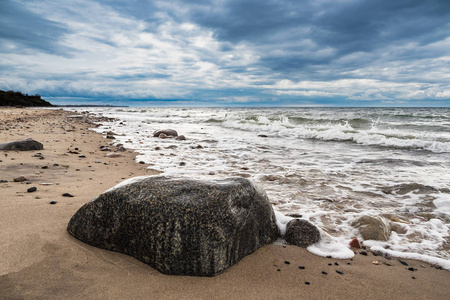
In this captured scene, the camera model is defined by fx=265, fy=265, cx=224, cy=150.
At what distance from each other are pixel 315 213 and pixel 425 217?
141 cm

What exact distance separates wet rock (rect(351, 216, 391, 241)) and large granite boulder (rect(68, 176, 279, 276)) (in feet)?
4.09

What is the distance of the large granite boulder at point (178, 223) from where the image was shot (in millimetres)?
2055

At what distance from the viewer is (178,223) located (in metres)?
2.08

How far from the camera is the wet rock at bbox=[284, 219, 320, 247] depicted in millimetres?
2699

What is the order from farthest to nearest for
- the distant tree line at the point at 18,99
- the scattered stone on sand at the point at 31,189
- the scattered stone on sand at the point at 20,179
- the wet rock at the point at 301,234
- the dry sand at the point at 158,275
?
1. the distant tree line at the point at 18,99
2. the scattered stone on sand at the point at 20,179
3. the scattered stone on sand at the point at 31,189
4. the wet rock at the point at 301,234
5. the dry sand at the point at 158,275

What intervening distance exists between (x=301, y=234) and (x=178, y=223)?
4.48 feet

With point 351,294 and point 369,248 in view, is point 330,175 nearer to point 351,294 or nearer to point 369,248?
point 369,248

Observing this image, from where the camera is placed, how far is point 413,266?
2.39 m

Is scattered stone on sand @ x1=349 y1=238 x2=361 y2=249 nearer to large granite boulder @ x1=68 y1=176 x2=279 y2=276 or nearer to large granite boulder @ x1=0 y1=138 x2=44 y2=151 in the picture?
large granite boulder @ x1=68 y1=176 x2=279 y2=276

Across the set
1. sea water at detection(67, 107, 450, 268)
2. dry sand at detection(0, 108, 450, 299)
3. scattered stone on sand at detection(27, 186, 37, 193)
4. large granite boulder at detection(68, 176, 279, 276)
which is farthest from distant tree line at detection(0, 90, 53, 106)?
large granite boulder at detection(68, 176, 279, 276)

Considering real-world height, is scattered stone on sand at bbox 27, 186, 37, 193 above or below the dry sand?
above

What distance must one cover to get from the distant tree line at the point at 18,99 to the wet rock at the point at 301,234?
55.3 metres

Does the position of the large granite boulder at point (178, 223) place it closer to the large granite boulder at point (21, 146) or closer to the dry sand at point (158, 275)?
the dry sand at point (158, 275)

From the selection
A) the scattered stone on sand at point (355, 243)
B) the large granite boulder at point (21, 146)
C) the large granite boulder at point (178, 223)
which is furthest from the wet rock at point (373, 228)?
the large granite boulder at point (21, 146)
